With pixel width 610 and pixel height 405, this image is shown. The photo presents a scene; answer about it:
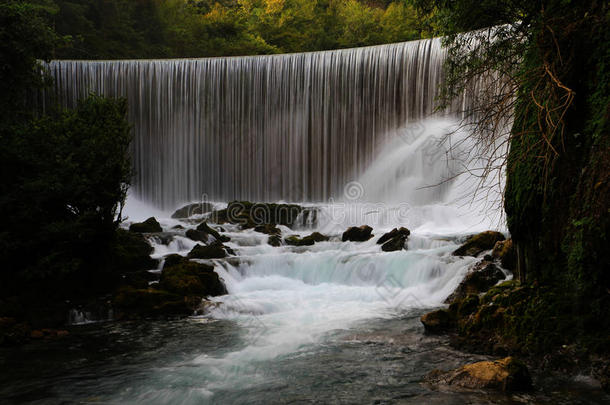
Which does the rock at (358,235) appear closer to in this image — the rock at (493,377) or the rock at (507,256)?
the rock at (507,256)

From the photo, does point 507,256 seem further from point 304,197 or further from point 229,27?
point 229,27

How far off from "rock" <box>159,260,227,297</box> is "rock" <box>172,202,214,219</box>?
35.1 feet

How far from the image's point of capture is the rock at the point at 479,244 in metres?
10.7

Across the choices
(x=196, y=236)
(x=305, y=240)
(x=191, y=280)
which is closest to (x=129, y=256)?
(x=191, y=280)

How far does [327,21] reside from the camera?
118 ft

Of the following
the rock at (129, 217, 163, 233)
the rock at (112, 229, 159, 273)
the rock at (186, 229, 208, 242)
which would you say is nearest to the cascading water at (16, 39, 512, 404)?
the rock at (186, 229, 208, 242)

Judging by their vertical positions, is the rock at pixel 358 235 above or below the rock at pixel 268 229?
below

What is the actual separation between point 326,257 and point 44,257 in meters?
6.37

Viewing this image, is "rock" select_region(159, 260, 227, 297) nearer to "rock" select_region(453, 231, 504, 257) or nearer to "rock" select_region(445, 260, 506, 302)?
"rock" select_region(445, 260, 506, 302)

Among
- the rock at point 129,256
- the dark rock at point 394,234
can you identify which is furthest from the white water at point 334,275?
the rock at point 129,256

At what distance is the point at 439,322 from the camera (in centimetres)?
755

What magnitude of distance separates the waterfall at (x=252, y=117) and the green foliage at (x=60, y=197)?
1252cm

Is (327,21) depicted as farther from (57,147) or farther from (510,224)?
(510,224)

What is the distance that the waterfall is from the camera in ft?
72.1
